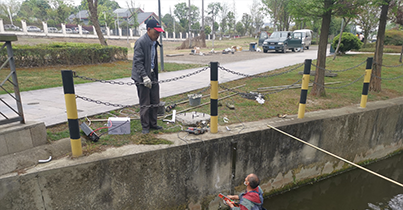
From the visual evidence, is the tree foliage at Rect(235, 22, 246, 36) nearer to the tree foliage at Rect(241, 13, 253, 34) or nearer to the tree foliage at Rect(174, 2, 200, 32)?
the tree foliage at Rect(241, 13, 253, 34)

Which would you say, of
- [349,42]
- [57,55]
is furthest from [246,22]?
[57,55]

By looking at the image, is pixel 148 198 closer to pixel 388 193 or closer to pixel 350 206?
pixel 350 206

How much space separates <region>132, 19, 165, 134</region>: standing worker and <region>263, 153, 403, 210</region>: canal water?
2.91 m

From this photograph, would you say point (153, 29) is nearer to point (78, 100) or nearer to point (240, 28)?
point (78, 100)

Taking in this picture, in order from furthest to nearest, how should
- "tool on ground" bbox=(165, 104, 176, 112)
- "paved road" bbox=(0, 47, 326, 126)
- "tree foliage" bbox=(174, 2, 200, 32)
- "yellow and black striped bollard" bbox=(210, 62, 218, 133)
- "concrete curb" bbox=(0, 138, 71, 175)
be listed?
"tree foliage" bbox=(174, 2, 200, 32) → "tool on ground" bbox=(165, 104, 176, 112) → "paved road" bbox=(0, 47, 326, 126) → "yellow and black striped bollard" bbox=(210, 62, 218, 133) → "concrete curb" bbox=(0, 138, 71, 175)

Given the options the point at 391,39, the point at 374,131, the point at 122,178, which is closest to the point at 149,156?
the point at 122,178

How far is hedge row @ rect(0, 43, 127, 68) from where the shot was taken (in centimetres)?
1142

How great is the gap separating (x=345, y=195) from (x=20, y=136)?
249 inches

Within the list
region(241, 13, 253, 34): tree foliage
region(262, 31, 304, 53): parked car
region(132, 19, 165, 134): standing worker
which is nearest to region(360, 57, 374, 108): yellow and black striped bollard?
region(132, 19, 165, 134): standing worker

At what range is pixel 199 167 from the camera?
4285 mm

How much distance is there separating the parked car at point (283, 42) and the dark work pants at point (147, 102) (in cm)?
1995

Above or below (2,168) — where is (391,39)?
above

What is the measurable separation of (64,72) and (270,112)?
4.51m

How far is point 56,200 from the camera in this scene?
326 cm
